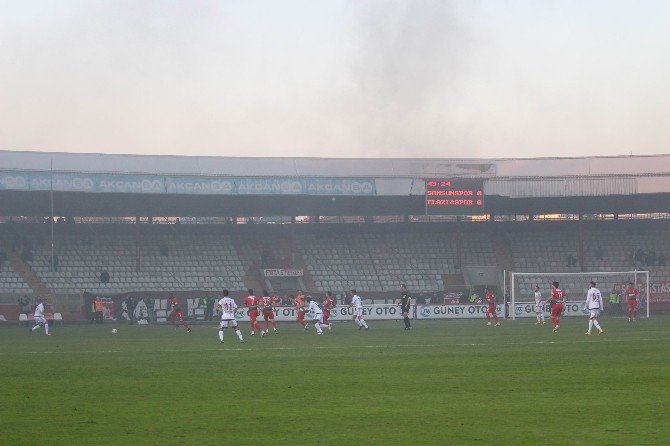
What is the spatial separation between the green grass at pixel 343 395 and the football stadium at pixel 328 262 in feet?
1.34

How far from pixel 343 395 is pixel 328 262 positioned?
170 feet

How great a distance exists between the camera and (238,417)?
14.4 m

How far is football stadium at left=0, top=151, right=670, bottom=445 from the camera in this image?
31.2 metres

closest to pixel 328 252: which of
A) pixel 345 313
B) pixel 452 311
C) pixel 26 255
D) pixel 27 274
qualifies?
pixel 345 313

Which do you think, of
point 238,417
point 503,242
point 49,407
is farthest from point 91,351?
point 503,242

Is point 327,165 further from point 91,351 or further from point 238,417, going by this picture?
point 238,417

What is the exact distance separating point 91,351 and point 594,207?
157 ft

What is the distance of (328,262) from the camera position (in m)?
68.9

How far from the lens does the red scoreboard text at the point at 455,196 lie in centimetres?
6331

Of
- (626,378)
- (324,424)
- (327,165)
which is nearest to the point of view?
(324,424)

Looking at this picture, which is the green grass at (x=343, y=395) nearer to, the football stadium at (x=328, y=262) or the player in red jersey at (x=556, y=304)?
the football stadium at (x=328, y=262)

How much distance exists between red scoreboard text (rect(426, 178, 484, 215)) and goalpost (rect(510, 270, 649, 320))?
4.91 metres

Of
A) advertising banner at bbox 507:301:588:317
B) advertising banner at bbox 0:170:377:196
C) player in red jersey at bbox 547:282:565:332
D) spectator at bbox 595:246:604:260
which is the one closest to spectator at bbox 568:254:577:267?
spectator at bbox 595:246:604:260

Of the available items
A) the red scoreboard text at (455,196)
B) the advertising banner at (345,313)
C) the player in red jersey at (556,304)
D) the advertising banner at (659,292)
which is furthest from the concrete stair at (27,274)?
the advertising banner at (659,292)
